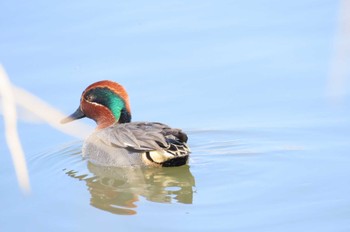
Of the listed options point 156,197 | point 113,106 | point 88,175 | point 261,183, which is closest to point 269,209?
point 261,183

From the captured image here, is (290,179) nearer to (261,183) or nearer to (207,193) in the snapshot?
(261,183)

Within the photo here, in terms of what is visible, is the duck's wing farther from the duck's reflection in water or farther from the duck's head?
the duck's head

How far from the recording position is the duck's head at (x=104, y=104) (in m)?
6.93

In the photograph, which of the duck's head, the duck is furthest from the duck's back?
the duck's head

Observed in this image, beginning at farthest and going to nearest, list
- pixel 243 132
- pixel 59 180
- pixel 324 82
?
pixel 324 82
pixel 243 132
pixel 59 180

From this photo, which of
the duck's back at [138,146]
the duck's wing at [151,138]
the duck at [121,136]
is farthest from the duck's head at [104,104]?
the duck's wing at [151,138]

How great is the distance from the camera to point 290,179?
5.54 metres

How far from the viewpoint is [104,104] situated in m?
7.09

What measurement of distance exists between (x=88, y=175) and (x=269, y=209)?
81.2 inches

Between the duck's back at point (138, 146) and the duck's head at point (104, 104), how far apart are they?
0.97 feet

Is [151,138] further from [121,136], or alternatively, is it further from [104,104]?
[104,104]

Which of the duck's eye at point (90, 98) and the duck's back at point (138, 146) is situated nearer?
the duck's back at point (138, 146)

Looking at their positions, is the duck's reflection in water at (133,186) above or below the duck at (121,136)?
below

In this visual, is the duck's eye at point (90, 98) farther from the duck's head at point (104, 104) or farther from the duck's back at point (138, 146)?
the duck's back at point (138, 146)
